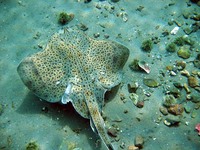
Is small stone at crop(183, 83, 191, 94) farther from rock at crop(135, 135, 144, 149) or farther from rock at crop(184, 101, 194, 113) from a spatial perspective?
rock at crop(135, 135, 144, 149)

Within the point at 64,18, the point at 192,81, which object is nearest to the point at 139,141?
the point at 192,81

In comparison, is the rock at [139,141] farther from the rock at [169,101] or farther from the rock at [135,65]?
the rock at [135,65]

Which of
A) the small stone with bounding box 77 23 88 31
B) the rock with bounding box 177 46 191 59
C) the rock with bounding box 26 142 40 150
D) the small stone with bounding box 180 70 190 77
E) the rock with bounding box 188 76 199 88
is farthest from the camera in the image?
the small stone with bounding box 77 23 88 31

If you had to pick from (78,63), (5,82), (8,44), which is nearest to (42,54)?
(78,63)

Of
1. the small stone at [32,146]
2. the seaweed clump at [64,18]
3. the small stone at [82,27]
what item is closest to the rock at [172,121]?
the small stone at [32,146]

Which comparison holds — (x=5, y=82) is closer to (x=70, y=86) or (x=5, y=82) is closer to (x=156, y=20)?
(x=70, y=86)

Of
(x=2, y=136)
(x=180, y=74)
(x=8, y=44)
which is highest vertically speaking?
(x=180, y=74)

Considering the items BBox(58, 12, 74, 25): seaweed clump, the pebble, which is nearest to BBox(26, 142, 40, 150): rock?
BBox(58, 12, 74, 25): seaweed clump
